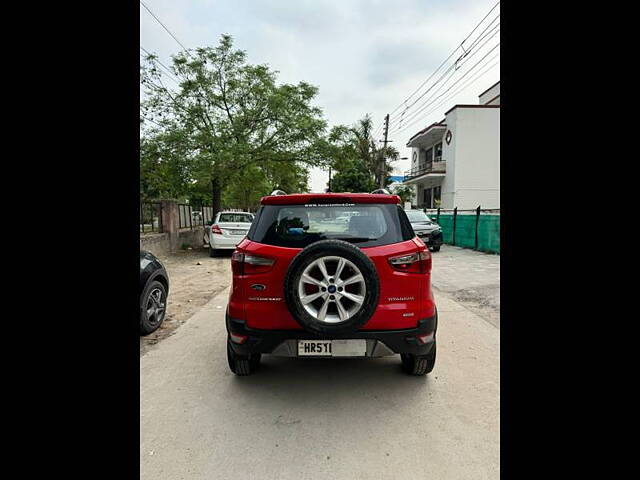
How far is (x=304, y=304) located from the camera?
265 cm

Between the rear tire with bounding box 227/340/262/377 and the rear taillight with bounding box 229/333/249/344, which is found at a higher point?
the rear taillight with bounding box 229/333/249/344

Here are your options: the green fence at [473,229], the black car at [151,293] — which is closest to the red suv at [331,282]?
the black car at [151,293]

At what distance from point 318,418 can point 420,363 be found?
3.69ft

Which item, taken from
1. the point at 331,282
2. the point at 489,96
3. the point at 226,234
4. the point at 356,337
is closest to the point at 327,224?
the point at 331,282

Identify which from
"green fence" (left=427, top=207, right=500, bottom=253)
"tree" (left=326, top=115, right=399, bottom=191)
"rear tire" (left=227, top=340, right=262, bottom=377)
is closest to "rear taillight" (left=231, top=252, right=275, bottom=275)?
"rear tire" (left=227, top=340, right=262, bottom=377)

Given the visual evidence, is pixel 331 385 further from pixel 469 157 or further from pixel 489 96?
pixel 489 96

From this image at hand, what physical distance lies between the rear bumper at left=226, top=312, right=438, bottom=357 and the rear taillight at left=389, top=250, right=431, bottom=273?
0.40 meters

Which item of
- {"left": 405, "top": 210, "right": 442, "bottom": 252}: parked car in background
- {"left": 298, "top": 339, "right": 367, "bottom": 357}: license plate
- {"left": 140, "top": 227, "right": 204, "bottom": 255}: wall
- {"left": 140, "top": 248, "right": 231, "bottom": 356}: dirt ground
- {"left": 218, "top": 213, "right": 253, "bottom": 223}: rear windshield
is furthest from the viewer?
{"left": 405, "top": 210, "right": 442, "bottom": 252}: parked car in background

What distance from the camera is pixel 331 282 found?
2664mm

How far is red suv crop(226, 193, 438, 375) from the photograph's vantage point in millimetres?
2648

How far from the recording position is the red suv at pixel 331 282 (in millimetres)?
2648

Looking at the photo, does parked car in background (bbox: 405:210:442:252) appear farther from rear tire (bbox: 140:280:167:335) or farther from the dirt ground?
rear tire (bbox: 140:280:167:335)
